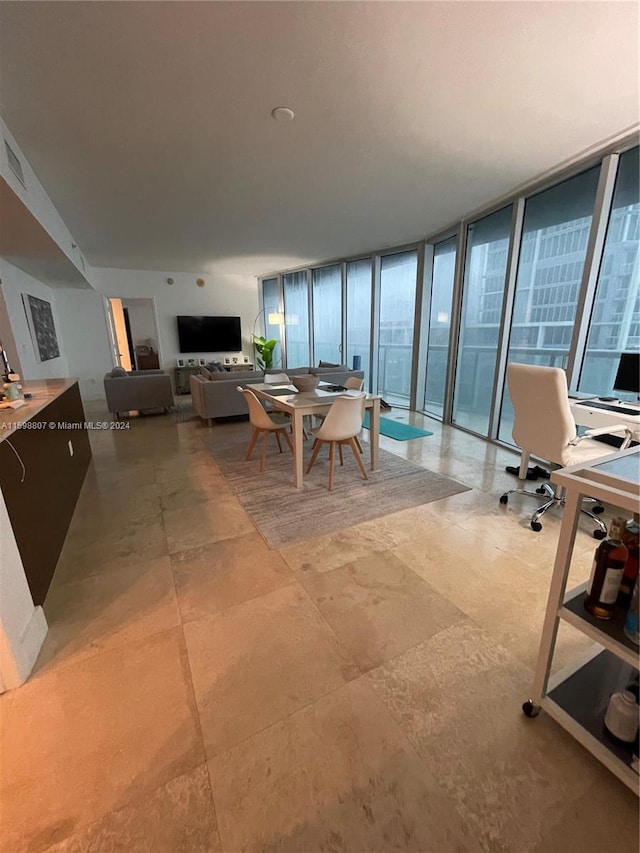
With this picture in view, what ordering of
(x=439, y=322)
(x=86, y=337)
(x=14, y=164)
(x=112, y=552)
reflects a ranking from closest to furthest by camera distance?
(x=112, y=552)
(x=14, y=164)
(x=439, y=322)
(x=86, y=337)

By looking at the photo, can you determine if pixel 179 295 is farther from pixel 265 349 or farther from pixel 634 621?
pixel 634 621

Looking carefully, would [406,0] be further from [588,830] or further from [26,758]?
[26,758]

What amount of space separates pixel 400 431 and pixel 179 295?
631 cm

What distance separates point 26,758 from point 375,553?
1.65m

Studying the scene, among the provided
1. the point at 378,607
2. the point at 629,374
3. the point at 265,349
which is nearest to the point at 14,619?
the point at 378,607

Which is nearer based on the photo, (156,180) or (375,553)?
(375,553)

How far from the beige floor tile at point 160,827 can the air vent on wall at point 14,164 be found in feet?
10.9

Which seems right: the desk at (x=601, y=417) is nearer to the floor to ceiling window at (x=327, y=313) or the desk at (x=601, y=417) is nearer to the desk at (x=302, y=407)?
the desk at (x=302, y=407)

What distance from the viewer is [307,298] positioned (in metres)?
7.80

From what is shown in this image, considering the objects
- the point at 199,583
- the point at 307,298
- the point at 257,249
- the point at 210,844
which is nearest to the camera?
the point at 210,844

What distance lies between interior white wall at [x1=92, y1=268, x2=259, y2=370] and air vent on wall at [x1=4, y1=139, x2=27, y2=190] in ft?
18.0

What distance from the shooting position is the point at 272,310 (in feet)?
29.6

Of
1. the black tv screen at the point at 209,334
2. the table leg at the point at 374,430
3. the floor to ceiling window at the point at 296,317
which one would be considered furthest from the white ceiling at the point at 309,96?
the black tv screen at the point at 209,334

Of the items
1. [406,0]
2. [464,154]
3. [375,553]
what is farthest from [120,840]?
[464,154]
